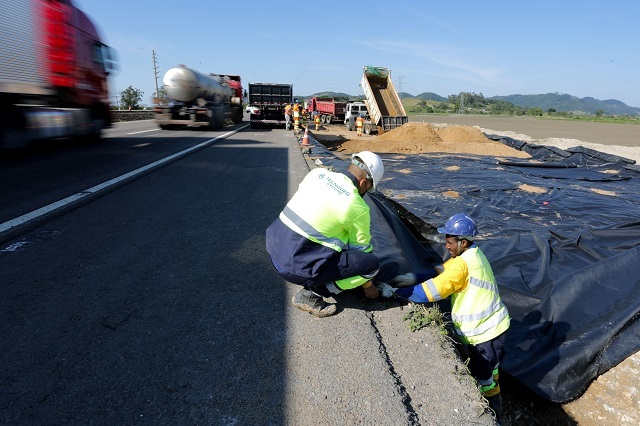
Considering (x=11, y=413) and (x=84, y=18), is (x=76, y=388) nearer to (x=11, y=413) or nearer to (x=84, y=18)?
(x=11, y=413)

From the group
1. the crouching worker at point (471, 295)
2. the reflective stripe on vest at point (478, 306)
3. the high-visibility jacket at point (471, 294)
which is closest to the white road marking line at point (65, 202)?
the crouching worker at point (471, 295)

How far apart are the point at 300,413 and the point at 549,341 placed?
2.77m

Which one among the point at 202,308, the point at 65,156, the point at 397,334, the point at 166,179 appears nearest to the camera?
the point at 397,334

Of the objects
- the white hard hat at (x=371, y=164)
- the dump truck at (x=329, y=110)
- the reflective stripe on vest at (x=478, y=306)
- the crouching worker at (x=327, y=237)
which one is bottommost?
the reflective stripe on vest at (x=478, y=306)

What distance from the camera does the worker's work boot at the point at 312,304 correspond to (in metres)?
2.65

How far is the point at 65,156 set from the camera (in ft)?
27.8

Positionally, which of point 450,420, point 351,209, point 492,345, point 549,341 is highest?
point 351,209

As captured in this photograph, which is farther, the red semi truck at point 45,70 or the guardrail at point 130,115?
the guardrail at point 130,115

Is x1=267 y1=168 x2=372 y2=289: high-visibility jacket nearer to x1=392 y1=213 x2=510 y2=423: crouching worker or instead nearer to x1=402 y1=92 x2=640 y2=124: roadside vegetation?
x1=392 y1=213 x2=510 y2=423: crouching worker

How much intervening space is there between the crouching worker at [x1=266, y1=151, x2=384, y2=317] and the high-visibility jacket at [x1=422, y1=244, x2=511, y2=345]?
0.51 m

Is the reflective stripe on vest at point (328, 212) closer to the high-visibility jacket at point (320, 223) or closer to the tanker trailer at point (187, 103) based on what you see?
the high-visibility jacket at point (320, 223)

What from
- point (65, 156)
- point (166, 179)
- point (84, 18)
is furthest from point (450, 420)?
point (84, 18)

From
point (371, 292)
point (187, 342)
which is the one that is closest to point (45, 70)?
point (187, 342)

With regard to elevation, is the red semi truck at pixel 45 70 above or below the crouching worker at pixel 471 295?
above
